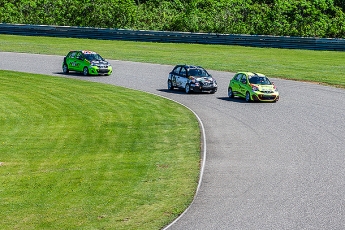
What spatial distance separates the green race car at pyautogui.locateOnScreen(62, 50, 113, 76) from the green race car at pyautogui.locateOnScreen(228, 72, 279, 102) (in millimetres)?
11509

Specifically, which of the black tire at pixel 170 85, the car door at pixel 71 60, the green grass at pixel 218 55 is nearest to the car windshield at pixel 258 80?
the black tire at pixel 170 85

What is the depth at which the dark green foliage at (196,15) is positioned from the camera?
215 feet

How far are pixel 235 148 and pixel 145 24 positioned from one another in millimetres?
49019

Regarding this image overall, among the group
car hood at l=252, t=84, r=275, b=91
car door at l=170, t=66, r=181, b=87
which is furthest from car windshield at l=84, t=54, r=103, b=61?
car hood at l=252, t=84, r=275, b=91

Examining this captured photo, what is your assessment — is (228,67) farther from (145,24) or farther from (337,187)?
(337,187)

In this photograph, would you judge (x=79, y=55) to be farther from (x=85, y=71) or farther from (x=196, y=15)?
(x=196, y=15)

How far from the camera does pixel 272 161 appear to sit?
21438 millimetres

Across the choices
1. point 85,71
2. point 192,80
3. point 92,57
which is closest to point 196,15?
point 92,57

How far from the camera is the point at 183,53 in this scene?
56875 mm

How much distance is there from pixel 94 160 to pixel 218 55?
34.7 metres

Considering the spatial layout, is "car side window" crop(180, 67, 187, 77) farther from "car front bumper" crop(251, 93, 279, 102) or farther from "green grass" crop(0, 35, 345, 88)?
"green grass" crop(0, 35, 345, 88)

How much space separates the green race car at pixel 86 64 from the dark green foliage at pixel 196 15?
23.4 metres

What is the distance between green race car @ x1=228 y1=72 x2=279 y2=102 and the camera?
113 ft

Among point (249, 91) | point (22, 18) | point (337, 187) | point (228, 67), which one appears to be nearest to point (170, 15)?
point (22, 18)
